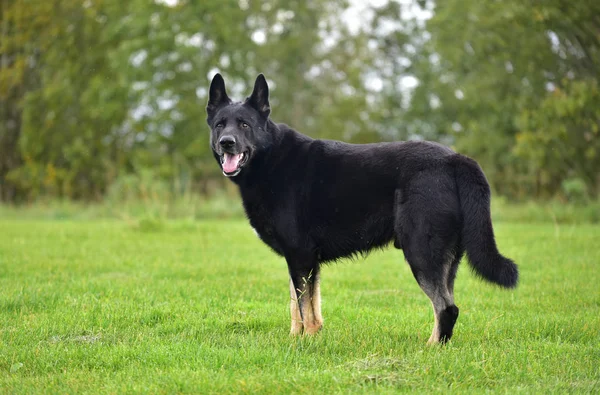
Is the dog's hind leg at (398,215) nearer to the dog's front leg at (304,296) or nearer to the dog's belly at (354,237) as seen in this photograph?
the dog's belly at (354,237)

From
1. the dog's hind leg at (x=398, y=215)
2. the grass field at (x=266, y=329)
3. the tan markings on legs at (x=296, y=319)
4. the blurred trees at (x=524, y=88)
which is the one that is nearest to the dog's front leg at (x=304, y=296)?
the tan markings on legs at (x=296, y=319)

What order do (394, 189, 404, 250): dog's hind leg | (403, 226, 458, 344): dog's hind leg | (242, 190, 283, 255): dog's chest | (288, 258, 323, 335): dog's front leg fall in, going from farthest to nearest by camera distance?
(242, 190, 283, 255): dog's chest < (288, 258, 323, 335): dog's front leg < (394, 189, 404, 250): dog's hind leg < (403, 226, 458, 344): dog's hind leg

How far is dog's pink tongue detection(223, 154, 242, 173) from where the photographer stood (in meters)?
5.27

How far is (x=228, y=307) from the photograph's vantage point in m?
6.23

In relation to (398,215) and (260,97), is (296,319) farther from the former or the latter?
(260,97)

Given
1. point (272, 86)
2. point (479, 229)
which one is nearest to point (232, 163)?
point (479, 229)

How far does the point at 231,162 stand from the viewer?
5285 mm

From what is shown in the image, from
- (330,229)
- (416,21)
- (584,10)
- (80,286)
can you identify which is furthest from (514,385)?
(416,21)

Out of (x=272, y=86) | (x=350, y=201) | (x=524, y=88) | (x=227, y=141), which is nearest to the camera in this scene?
(x=350, y=201)

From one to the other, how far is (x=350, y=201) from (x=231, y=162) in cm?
102

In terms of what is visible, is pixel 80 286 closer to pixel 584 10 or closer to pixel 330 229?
pixel 330 229

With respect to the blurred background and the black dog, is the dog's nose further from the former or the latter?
the blurred background

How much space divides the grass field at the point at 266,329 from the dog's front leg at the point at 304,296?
0.55 feet

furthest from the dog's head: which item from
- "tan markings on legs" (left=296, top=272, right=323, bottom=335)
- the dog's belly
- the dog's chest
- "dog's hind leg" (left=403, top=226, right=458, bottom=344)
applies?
"dog's hind leg" (left=403, top=226, right=458, bottom=344)
